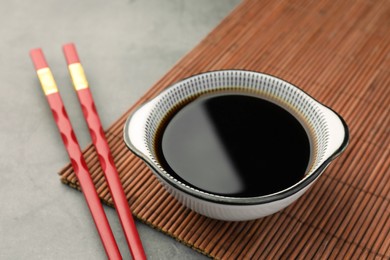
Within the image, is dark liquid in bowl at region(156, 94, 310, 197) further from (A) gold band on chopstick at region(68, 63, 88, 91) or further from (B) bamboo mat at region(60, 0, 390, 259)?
(A) gold band on chopstick at region(68, 63, 88, 91)

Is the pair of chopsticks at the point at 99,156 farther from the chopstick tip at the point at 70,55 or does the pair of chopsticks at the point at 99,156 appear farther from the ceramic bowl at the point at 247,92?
the ceramic bowl at the point at 247,92

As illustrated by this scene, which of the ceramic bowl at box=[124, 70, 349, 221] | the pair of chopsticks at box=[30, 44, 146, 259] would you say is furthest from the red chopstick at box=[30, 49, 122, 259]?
the ceramic bowl at box=[124, 70, 349, 221]

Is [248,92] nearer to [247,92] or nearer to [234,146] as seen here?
[247,92]

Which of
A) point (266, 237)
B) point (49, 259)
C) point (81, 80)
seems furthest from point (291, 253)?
point (81, 80)

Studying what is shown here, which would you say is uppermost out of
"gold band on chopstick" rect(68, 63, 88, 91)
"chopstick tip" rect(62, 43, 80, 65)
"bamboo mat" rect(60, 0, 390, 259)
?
"chopstick tip" rect(62, 43, 80, 65)

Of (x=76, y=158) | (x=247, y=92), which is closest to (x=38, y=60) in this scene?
(x=76, y=158)

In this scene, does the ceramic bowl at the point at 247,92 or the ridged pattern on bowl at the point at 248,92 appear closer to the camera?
the ceramic bowl at the point at 247,92

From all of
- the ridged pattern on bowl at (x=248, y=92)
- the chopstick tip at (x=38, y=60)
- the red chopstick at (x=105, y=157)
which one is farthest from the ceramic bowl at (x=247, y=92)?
the chopstick tip at (x=38, y=60)
